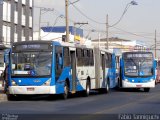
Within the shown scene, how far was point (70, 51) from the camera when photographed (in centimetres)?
2764

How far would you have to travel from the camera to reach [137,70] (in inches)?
1523

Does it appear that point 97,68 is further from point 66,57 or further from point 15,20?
point 15,20

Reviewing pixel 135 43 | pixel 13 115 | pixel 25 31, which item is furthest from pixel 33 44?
pixel 135 43

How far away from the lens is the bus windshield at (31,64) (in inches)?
989

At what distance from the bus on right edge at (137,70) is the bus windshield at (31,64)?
1434cm

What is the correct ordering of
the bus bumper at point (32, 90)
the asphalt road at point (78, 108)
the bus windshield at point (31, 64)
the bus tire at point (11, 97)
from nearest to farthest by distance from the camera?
the asphalt road at point (78, 108) → the bus bumper at point (32, 90) → the bus windshield at point (31, 64) → the bus tire at point (11, 97)

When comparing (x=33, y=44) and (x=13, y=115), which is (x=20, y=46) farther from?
(x=13, y=115)

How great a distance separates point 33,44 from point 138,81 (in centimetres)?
1446

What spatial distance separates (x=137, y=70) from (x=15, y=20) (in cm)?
2762

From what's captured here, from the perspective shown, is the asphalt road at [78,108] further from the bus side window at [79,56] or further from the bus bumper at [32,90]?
the bus side window at [79,56]

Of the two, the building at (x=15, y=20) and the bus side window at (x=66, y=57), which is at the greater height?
the building at (x=15, y=20)

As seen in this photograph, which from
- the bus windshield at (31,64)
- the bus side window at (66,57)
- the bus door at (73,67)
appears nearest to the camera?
the bus windshield at (31,64)

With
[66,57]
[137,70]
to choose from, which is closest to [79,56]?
[66,57]

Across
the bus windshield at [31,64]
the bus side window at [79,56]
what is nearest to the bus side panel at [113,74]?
the bus side window at [79,56]
